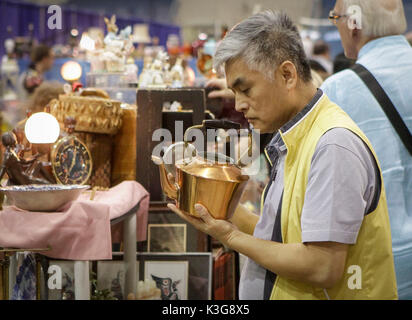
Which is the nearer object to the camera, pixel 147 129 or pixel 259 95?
pixel 259 95

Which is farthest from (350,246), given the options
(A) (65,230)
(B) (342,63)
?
(B) (342,63)

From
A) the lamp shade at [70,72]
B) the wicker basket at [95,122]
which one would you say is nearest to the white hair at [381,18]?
the wicker basket at [95,122]

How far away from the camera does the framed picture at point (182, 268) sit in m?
2.53

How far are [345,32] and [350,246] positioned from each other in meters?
1.16

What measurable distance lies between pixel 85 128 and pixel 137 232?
0.51 meters

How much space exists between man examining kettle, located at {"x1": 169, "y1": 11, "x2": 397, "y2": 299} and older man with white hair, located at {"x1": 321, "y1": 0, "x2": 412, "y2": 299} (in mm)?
593

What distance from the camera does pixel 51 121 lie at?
2148 millimetres

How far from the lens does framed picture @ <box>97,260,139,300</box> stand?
8.05 ft

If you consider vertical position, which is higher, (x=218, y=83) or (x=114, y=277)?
(x=218, y=83)

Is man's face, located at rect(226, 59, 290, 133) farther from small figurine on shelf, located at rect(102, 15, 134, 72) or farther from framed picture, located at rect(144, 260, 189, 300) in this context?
small figurine on shelf, located at rect(102, 15, 134, 72)

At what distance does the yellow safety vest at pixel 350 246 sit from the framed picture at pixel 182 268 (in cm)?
120

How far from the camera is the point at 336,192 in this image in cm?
122

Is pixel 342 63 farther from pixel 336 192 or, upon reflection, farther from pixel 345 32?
pixel 336 192

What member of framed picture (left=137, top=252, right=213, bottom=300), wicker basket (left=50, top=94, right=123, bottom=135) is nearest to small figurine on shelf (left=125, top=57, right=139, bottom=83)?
wicker basket (left=50, top=94, right=123, bottom=135)
